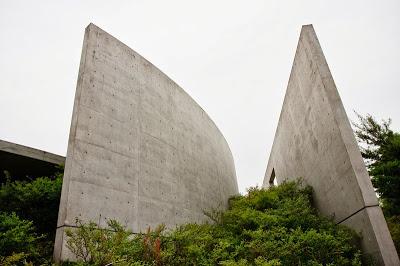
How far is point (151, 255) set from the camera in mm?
4027

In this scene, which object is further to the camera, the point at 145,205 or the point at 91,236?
the point at 145,205

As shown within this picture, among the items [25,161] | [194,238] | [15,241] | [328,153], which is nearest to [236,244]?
[194,238]

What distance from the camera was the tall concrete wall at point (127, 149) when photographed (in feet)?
16.5

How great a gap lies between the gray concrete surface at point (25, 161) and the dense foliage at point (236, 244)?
3.07 meters

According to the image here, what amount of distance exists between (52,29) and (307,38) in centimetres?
1969

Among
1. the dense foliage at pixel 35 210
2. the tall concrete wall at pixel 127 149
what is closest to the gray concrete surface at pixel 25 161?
the dense foliage at pixel 35 210

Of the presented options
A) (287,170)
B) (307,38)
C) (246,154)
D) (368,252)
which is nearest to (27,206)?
(368,252)

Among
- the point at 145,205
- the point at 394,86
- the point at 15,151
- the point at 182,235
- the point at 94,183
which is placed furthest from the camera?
the point at 394,86

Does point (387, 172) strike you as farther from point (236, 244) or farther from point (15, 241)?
point (15, 241)

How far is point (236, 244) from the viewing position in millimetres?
5039

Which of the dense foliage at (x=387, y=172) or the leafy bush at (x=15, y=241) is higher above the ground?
the dense foliage at (x=387, y=172)

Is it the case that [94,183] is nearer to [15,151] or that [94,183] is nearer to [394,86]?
[15,151]

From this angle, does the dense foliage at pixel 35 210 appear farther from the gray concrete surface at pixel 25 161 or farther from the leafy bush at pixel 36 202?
the gray concrete surface at pixel 25 161

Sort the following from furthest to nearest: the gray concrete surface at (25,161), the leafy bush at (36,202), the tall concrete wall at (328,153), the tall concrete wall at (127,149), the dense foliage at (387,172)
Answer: the dense foliage at (387,172), the gray concrete surface at (25,161), the leafy bush at (36,202), the tall concrete wall at (127,149), the tall concrete wall at (328,153)
